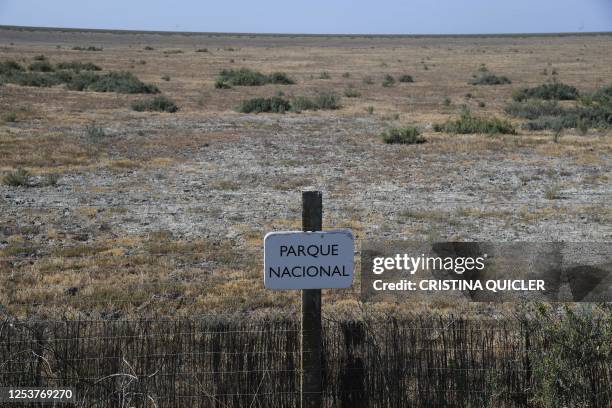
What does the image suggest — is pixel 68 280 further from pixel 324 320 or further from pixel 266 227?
pixel 324 320

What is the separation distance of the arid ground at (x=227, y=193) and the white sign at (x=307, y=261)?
124 inches

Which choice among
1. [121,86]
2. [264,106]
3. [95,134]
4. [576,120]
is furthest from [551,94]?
[95,134]

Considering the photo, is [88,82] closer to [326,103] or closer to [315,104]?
[315,104]

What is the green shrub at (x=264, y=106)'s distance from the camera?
30875 mm

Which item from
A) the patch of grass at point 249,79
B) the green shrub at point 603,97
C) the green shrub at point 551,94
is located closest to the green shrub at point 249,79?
the patch of grass at point 249,79

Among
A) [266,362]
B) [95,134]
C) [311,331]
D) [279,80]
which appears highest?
[279,80]

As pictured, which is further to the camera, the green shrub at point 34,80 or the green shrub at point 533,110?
the green shrub at point 34,80

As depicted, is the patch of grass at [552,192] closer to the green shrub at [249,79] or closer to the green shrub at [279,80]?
the green shrub at [249,79]

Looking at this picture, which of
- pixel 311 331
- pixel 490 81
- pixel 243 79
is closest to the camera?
pixel 311 331

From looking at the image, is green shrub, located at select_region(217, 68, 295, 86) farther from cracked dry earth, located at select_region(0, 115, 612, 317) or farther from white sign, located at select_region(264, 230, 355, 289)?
white sign, located at select_region(264, 230, 355, 289)

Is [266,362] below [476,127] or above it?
below

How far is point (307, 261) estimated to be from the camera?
4.88 meters

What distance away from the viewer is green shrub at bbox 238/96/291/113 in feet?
101

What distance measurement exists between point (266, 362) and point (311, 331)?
0.70m
